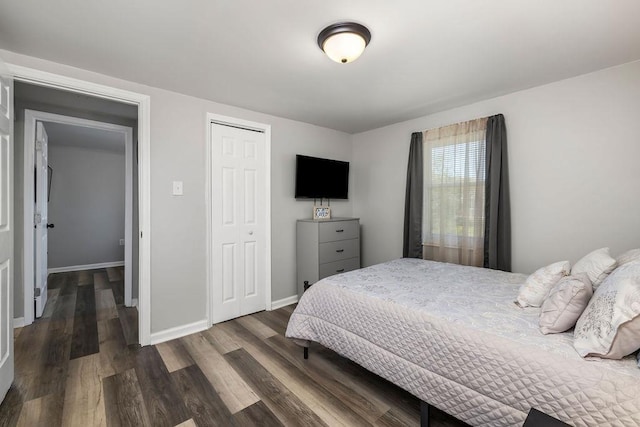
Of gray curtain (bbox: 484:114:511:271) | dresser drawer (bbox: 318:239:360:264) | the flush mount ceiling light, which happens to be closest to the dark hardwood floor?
dresser drawer (bbox: 318:239:360:264)

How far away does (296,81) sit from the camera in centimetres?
238

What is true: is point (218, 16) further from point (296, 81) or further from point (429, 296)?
point (429, 296)

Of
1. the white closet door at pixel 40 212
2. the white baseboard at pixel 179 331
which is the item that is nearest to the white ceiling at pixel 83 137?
the white closet door at pixel 40 212

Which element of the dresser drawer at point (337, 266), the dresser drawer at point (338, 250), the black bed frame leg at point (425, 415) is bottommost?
the black bed frame leg at point (425, 415)

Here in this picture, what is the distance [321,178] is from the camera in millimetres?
3666

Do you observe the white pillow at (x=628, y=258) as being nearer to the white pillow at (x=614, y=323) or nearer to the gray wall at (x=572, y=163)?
the white pillow at (x=614, y=323)

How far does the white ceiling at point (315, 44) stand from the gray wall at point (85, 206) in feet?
13.2

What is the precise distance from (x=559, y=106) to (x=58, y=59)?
3911mm

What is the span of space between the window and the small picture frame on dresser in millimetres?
1224

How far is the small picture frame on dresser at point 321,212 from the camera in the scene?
146 inches

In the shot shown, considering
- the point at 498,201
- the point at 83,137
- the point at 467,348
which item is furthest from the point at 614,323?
the point at 83,137

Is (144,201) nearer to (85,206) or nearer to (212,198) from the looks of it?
(212,198)

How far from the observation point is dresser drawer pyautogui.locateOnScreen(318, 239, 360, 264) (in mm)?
3270

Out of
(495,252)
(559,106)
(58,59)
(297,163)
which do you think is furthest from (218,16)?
(495,252)
